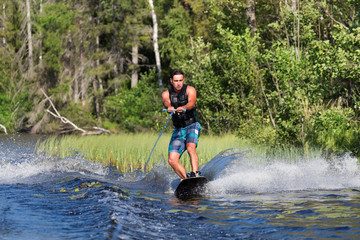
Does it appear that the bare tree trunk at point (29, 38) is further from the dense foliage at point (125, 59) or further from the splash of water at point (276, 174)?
the splash of water at point (276, 174)

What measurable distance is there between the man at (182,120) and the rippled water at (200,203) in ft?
1.93


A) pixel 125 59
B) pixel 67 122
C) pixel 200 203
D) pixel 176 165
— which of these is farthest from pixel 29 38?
pixel 200 203

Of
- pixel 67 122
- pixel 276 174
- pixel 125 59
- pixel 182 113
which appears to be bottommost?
pixel 67 122

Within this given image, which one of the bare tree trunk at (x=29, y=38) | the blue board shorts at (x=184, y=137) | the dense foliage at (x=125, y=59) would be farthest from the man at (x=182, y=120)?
the bare tree trunk at (x=29, y=38)

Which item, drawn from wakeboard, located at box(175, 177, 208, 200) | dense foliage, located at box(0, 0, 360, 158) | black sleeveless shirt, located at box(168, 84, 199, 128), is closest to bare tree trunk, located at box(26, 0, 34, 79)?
dense foliage, located at box(0, 0, 360, 158)

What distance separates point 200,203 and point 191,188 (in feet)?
2.63

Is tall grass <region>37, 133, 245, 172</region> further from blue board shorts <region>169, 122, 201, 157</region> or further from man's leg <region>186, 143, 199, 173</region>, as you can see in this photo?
man's leg <region>186, 143, 199, 173</region>

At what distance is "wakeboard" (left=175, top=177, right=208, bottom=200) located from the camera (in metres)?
8.64

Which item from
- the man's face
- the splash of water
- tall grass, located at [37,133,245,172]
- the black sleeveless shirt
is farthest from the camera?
tall grass, located at [37,133,245,172]

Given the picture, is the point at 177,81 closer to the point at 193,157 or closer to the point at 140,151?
the point at 193,157

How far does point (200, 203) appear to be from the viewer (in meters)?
8.00

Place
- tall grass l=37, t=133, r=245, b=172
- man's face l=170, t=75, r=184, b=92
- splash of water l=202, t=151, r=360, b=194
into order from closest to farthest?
man's face l=170, t=75, r=184, b=92
splash of water l=202, t=151, r=360, b=194
tall grass l=37, t=133, r=245, b=172

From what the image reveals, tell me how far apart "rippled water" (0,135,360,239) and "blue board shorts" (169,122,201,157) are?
2.83 feet

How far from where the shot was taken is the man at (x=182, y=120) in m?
8.80
